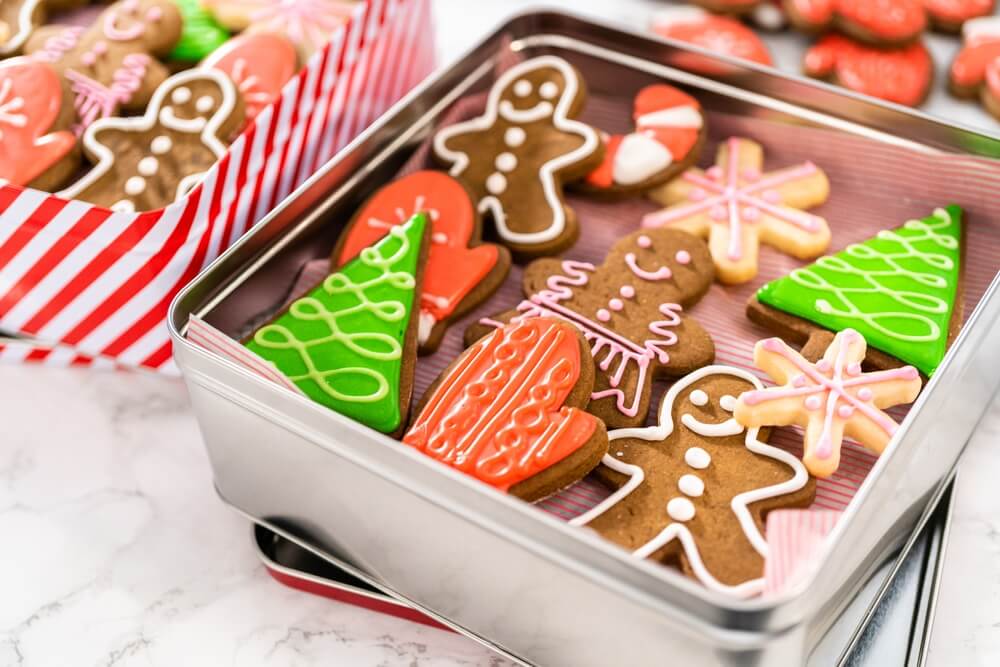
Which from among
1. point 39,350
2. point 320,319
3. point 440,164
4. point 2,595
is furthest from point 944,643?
point 39,350

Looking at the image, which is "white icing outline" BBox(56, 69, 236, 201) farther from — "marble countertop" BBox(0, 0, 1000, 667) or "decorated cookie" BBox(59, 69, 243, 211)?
"marble countertop" BBox(0, 0, 1000, 667)

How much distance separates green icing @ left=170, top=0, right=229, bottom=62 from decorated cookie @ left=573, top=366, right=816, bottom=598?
0.80 metres

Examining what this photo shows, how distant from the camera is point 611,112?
1.44m

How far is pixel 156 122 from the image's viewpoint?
4.07 feet

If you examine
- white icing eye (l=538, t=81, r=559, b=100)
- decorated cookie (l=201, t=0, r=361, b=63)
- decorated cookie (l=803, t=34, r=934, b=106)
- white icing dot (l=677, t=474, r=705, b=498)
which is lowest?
white icing dot (l=677, t=474, r=705, b=498)

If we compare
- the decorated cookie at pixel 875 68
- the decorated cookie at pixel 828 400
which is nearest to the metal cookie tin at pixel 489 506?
the decorated cookie at pixel 828 400

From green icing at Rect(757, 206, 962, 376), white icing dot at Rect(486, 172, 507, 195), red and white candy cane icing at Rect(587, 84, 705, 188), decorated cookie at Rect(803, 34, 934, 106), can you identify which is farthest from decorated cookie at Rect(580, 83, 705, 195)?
decorated cookie at Rect(803, 34, 934, 106)

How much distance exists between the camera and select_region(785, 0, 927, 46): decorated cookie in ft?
5.03

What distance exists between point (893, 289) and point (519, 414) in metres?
0.44

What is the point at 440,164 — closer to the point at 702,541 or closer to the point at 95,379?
the point at 95,379

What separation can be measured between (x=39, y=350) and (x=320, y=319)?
1.30 feet

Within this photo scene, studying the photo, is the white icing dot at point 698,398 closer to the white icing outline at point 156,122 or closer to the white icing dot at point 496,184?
the white icing dot at point 496,184

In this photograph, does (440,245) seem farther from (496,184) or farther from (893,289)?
(893,289)

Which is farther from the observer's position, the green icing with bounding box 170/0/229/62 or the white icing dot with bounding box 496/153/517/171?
the green icing with bounding box 170/0/229/62
